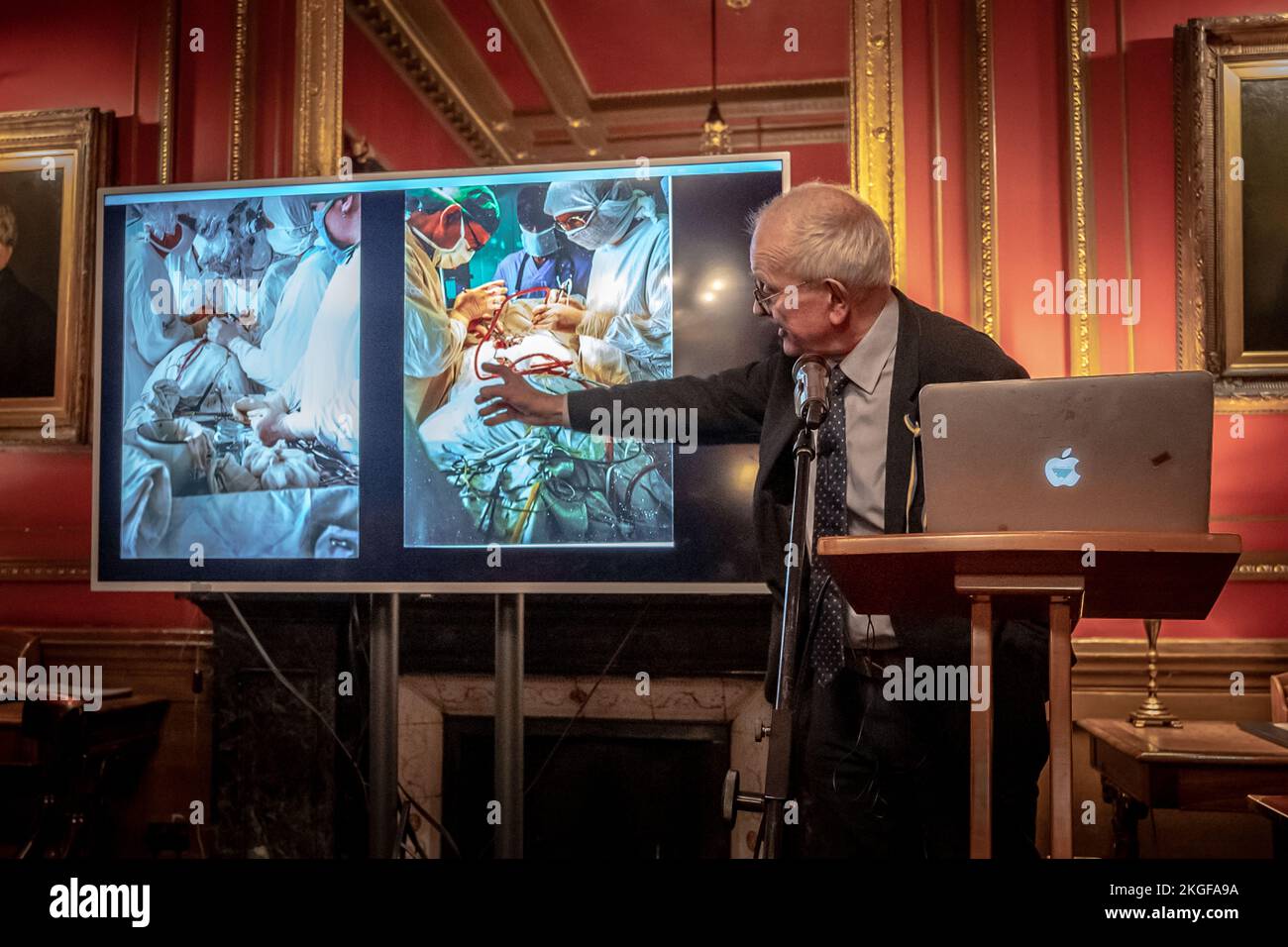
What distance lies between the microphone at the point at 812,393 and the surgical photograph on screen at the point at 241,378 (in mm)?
1539

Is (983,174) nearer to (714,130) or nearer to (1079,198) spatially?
(1079,198)

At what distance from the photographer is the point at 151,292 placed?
9.81ft

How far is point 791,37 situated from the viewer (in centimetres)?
325

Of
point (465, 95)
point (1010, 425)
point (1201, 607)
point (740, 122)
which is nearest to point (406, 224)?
point (465, 95)

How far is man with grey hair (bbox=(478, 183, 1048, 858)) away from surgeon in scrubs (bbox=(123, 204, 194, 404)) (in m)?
1.65

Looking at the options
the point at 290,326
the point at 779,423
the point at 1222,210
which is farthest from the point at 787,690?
the point at 1222,210

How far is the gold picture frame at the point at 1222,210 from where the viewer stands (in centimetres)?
290

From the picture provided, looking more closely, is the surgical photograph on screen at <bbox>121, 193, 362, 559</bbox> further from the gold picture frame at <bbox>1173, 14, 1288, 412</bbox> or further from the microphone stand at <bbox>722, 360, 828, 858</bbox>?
the gold picture frame at <bbox>1173, 14, 1288, 412</bbox>

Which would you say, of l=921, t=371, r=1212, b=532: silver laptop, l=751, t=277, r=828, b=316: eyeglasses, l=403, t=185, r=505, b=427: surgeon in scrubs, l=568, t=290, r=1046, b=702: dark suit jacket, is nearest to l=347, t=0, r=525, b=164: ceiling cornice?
l=403, t=185, r=505, b=427: surgeon in scrubs

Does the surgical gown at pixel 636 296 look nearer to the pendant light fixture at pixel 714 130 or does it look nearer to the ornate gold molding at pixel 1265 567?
the pendant light fixture at pixel 714 130

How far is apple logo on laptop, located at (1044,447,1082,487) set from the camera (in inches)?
59.0

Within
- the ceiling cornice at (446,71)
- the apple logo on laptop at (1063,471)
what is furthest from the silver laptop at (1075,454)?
the ceiling cornice at (446,71)

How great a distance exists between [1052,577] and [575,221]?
170 cm
